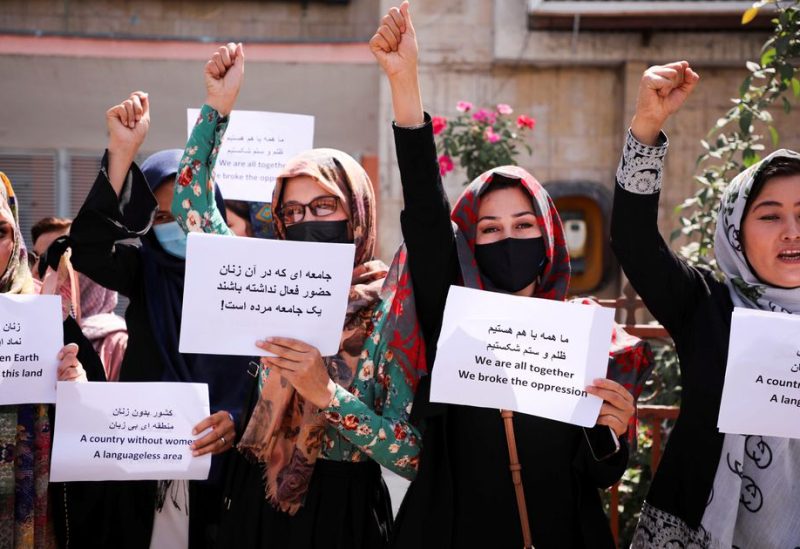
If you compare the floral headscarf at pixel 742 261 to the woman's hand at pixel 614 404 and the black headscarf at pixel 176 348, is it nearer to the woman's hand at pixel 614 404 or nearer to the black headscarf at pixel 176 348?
the woman's hand at pixel 614 404

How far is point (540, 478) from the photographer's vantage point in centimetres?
211

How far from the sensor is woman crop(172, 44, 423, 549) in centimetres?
214

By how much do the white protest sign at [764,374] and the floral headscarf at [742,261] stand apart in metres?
0.15

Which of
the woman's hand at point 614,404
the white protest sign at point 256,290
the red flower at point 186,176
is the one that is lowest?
the woman's hand at point 614,404

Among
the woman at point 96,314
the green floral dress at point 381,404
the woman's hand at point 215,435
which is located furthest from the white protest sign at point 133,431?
the woman at point 96,314

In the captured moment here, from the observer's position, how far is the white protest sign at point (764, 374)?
6.33 feet

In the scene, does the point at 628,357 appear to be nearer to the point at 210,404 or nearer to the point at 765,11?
the point at 210,404

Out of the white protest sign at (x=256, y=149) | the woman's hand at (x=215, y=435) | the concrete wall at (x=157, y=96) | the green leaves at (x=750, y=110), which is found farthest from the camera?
the concrete wall at (x=157, y=96)

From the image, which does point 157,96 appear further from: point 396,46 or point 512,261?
point 512,261

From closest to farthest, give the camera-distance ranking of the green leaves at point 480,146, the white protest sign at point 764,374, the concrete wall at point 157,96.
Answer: the white protest sign at point 764,374 < the green leaves at point 480,146 < the concrete wall at point 157,96

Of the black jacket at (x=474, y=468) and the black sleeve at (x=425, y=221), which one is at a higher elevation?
the black sleeve at (x=425, y=221)

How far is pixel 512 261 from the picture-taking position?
7.14 ft

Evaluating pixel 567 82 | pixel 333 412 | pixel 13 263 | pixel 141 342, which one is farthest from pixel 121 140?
pixel 567 82

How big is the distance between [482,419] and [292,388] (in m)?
0.50
